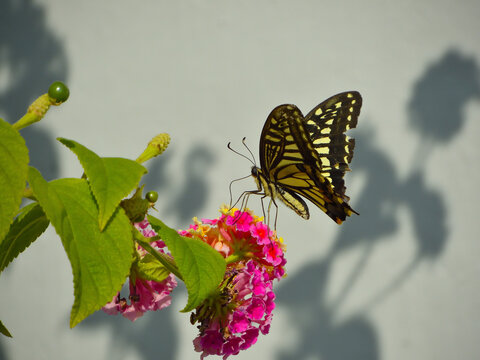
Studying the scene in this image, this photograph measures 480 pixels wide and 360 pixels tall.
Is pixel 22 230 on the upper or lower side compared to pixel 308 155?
lower

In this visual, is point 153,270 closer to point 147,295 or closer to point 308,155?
point 147,295

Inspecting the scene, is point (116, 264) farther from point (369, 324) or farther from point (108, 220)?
point (369, 324)

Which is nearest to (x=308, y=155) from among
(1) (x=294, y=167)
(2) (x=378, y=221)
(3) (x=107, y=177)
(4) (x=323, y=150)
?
(1) (x=294, y=167)

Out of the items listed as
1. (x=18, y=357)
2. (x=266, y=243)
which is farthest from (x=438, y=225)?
(x=18, y=357)

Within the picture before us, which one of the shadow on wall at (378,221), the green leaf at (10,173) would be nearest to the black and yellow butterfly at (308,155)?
the green leaf at (10,173)

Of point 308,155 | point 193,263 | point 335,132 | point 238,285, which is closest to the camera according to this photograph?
point 193,263

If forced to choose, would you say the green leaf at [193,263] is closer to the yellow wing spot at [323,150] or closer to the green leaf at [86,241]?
the green leaf at [86,241]

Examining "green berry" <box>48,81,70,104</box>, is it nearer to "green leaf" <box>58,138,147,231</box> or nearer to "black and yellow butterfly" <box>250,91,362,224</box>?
"green leaf" <box>58,138,147,231</box>
